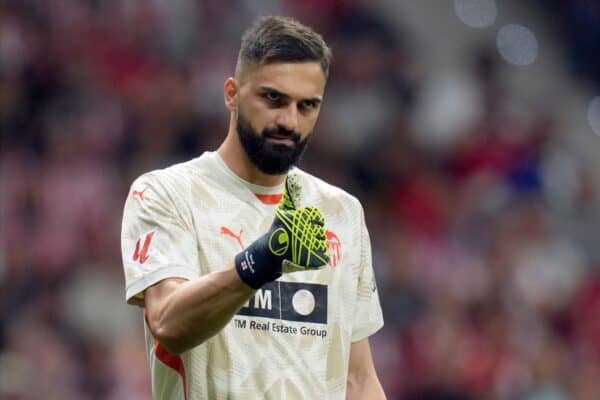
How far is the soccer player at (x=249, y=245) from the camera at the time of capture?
4.44 metres

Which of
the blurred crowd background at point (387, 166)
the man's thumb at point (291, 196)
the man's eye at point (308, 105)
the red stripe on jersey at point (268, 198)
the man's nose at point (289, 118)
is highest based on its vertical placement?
the man's eye at point (308, 105)

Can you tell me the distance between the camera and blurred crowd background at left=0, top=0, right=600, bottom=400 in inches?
370

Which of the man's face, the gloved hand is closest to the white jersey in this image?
the man's face

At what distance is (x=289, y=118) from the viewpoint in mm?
4500

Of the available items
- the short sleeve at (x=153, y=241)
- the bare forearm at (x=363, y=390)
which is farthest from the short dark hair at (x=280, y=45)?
the bare forearm at (x=363, y=390)

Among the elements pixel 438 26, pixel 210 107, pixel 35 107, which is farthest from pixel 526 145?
pixel 35 107

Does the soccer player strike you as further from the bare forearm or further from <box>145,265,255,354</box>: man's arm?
the bare forearm

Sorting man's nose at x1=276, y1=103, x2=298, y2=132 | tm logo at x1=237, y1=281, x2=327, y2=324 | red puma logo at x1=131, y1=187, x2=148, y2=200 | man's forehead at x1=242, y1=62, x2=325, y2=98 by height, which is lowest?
tm logo at x1=237, y1=281, x2=327, y2=324

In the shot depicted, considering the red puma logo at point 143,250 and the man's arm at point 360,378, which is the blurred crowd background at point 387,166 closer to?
the man's arm at point 360,378

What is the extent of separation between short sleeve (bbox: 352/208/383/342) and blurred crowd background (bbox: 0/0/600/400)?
4.04 meters

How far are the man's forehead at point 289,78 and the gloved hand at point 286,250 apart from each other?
2.18 feet

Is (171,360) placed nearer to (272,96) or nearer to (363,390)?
(363,390)

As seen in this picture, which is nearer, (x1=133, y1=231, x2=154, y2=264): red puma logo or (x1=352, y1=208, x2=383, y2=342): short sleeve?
(x1=133, y1=231, x2=154, y2=264): red puma logo

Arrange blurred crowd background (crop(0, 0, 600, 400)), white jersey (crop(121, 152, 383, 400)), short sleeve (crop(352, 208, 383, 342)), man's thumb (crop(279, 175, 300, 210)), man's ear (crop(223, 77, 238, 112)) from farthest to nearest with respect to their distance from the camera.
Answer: blurred crowd background (crop(0, 0, 600, 400)) < short sleeve (crop(352, 208, 383, 342)) < man's ear (crop(223, 77, 238, 112)) < white jersey (crop(121, 152, 383, 400)) < man's thumb (crop(279, 175, 300, 210))
